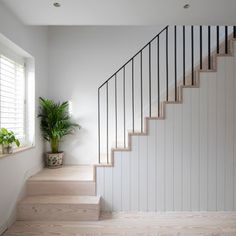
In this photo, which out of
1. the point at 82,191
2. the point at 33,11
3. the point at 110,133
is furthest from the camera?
the point at 110,133

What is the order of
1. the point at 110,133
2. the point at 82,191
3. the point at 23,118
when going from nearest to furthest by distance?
the point at 82,191 → the point at 23,118 → the point at 110,133

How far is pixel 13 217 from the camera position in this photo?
2711 mm

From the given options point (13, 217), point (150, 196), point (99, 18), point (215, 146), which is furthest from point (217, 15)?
point (13, 217)

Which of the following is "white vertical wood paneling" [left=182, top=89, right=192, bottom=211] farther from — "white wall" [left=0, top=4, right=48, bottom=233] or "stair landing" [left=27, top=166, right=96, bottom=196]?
"white wall" [left=0, top=4, right=48, bottom=233]

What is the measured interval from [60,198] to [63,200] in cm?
9

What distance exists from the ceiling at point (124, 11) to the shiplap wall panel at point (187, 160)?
2.47 feet

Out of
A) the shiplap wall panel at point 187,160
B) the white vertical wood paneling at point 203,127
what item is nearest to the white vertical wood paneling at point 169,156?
the shiplap wall panel at point 187,160

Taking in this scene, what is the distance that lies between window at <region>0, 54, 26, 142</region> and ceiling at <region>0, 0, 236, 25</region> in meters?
0.66

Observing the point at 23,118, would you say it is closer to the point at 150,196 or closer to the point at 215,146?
the point at 150,196

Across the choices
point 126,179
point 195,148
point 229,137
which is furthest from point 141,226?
point 229,137

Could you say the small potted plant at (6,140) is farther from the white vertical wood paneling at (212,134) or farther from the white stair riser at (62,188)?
the white vertical wood paneling at (212,134)

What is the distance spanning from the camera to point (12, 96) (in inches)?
119

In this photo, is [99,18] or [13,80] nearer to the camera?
[99,18]

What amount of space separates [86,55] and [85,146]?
5.52ft
